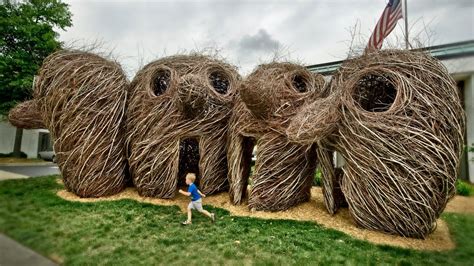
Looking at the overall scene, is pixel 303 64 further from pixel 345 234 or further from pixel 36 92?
pixel 36 92

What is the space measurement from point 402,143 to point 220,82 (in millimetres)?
4303

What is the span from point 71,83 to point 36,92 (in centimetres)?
97

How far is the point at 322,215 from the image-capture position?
5.17 meters

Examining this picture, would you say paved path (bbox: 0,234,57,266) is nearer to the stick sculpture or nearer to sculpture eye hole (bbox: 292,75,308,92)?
the stick sculpture

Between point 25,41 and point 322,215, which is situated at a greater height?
point 25,41

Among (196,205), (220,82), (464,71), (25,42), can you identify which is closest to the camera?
(464,71)

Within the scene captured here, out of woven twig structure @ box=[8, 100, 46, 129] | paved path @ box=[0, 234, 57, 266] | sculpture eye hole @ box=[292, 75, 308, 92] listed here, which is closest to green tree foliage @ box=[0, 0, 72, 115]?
woven twig structure @ box=[8, 100, 46, 129]

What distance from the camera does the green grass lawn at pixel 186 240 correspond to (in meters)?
2.90

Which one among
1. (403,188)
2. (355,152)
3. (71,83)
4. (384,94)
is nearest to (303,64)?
(384,94)

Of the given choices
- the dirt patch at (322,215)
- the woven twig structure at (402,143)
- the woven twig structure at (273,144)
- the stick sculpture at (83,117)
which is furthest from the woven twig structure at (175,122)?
the woven twig structure at (402,143)

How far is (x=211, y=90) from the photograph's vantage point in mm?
6195

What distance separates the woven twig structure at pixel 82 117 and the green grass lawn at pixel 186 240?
140cm

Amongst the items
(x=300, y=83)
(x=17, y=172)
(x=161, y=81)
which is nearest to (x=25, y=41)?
(x=17, y=172)

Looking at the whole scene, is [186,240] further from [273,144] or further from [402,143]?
[402,143]
